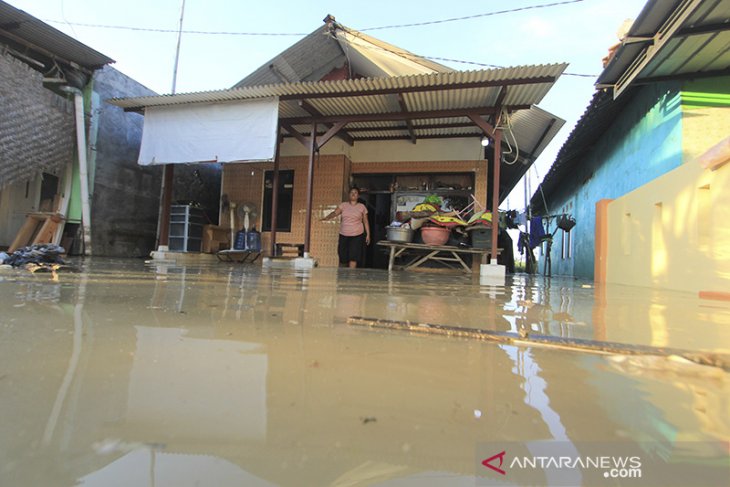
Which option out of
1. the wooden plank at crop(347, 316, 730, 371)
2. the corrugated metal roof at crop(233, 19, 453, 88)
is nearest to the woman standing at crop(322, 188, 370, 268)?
the corrugated metal roof at crop(233, 19, 453, 88)

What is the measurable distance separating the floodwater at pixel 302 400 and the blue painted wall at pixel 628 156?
5.47 m

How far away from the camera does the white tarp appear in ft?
20.6

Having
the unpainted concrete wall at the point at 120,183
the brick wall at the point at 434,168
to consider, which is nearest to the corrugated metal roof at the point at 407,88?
the unpainted concrete wall at the point at 120,183

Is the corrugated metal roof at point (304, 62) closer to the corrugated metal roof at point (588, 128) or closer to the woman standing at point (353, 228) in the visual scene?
the woman standing at point (353, 228)

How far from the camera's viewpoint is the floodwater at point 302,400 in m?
0.50

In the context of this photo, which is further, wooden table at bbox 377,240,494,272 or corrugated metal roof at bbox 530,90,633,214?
corrugated metal roof at bbox 530,90,633,214

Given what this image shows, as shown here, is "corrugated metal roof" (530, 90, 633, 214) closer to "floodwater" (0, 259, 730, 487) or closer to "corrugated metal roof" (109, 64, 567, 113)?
"corrugated metal roof" (109, 64, 567, 113)

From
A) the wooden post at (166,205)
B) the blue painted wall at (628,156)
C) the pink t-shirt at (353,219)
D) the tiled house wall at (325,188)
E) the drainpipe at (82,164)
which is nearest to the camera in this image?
the blue painted wall at (628,156)

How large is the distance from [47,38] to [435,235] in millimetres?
6951

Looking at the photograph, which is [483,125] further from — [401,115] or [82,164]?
[82,164]

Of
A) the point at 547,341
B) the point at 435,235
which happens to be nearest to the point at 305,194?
the point at 435,235

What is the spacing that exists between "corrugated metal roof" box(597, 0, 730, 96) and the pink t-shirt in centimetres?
394

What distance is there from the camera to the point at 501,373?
867mm

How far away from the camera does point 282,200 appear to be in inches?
325
